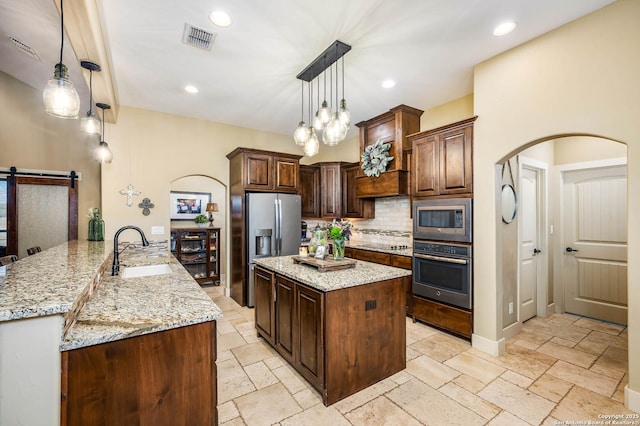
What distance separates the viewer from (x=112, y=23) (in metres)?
Answer: 2.29

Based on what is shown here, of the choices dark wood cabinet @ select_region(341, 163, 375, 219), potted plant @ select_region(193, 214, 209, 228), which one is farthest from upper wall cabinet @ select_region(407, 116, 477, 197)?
potted plant @ select_region(193, 214, 209, 228)

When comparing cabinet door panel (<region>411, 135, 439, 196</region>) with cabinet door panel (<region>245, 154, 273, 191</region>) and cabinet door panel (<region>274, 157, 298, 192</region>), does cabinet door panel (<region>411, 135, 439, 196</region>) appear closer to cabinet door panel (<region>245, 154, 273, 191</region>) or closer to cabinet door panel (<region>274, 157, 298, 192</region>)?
cabinet door panel (<region>274, 157, 298, 192</region>)

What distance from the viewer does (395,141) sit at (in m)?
4.06

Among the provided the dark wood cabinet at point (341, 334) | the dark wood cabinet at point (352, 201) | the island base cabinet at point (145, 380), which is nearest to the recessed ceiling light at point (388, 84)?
the dark wood cabinet at point (352, 201)

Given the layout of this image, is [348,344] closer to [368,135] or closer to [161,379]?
[161,379]

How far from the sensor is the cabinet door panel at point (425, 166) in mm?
3361

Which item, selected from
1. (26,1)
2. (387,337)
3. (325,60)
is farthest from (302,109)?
(387,337)

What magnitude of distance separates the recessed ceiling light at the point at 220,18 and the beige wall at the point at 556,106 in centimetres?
249

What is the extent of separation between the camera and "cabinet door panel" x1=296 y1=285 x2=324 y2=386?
210cm

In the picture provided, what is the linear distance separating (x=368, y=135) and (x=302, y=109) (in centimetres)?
112

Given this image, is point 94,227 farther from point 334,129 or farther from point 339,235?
point 334,129

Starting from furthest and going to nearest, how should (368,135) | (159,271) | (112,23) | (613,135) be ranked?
(368,135) < (159,271) < (112,23) < (613,135)

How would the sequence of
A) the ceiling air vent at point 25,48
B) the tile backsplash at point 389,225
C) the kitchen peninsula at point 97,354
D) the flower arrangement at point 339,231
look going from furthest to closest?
the tile backsplash at point 389,225 < the ceiling air vent at point 25,48 < the flower arrangement at point 339,231 < the kitchen peninsula at point 97,354

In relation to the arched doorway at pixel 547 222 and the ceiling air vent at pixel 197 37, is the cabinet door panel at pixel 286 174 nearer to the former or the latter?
the ceiling air vent at pixel 197 37
